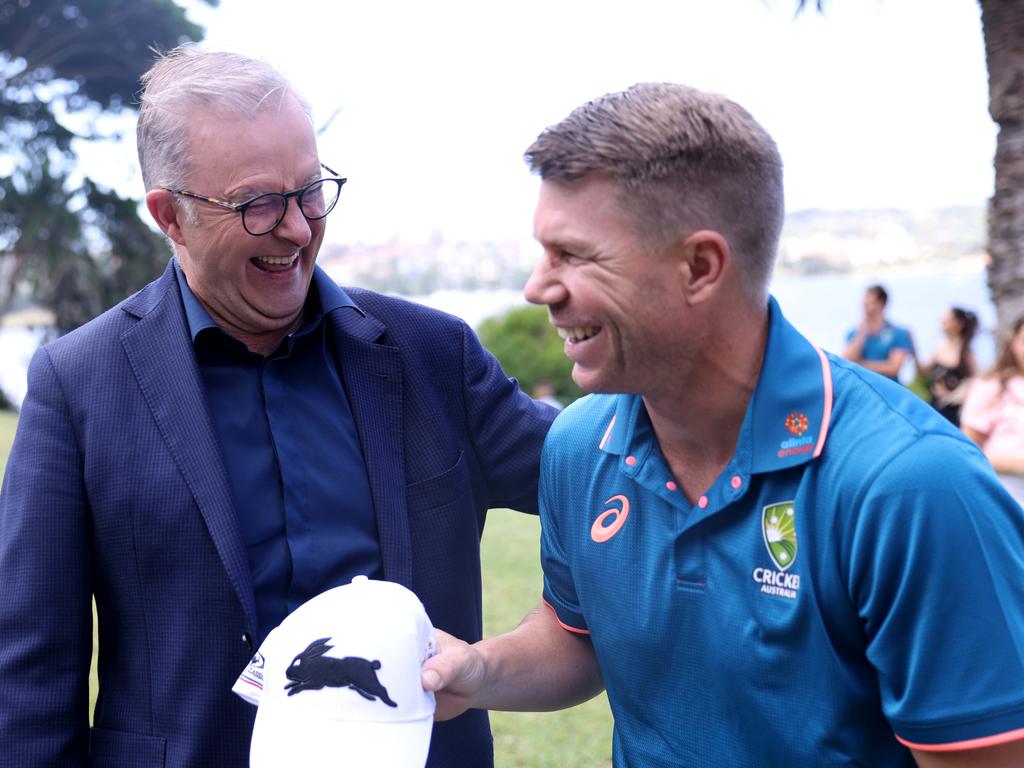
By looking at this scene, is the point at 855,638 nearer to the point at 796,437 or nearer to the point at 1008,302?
the point at 796,437

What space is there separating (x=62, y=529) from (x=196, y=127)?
34.1 inches

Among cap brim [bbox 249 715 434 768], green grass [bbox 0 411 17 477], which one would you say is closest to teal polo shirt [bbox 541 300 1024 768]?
cap brim [bbox 249 715 434 768]

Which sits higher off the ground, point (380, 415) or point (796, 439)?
point (796, 439)

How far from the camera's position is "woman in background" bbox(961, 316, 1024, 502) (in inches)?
204

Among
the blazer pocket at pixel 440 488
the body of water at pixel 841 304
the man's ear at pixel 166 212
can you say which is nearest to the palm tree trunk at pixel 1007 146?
the body of water at pixel 841 304

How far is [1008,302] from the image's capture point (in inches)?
282

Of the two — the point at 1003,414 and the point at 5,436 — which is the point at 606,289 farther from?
the point at 5,436

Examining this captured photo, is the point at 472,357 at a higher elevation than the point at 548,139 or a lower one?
lower

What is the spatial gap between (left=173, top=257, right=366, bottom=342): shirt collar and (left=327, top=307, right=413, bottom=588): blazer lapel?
0.09 ft

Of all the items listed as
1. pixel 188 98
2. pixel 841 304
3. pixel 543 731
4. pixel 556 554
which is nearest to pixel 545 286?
pixel 556 554

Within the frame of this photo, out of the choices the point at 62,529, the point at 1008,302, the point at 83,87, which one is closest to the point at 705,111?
the point at 62,529

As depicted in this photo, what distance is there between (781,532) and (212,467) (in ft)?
3.76

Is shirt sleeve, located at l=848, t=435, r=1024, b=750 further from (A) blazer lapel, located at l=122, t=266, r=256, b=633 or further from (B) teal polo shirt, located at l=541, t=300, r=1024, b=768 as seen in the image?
(A) blazer lapel, located at l=122, t=266, r=256, b=633

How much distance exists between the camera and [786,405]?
5.34 ft
